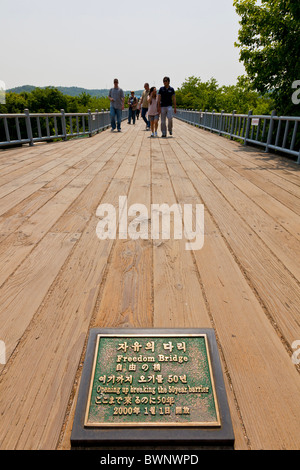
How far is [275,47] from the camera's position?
34.2ft

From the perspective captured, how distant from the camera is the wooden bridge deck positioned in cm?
129

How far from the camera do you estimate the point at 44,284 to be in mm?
2141

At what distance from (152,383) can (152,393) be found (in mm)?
49

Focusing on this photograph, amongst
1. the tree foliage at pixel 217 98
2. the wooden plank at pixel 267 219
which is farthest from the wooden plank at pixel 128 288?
the tree foliage at pixel 217 98

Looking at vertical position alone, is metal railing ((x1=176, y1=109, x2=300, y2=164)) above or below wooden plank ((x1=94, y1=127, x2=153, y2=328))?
above

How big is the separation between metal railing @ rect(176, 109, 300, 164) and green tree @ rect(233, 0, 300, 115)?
1.02 metres

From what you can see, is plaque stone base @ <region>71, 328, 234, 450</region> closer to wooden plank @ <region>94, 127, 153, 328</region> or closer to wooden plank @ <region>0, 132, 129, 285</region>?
wooden plank @ <region>94, 127, 153, 328</region>

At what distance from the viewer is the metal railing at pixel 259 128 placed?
7.05 metres

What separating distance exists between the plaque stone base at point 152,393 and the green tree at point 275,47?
8.37 m

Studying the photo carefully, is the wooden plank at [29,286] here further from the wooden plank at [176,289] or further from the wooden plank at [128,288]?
the wooden plank at [176,289]

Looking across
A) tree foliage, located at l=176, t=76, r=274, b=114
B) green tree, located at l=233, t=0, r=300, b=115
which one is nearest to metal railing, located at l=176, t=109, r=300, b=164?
green tree, located at l=233, t=0, r=300, b=115

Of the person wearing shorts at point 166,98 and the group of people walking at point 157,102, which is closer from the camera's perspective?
the person wearing shorts at point 166,98

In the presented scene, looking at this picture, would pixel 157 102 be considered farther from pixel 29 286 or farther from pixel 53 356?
pixel 53 356

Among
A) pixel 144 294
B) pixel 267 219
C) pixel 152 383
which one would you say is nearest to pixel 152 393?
pixel 152 383
